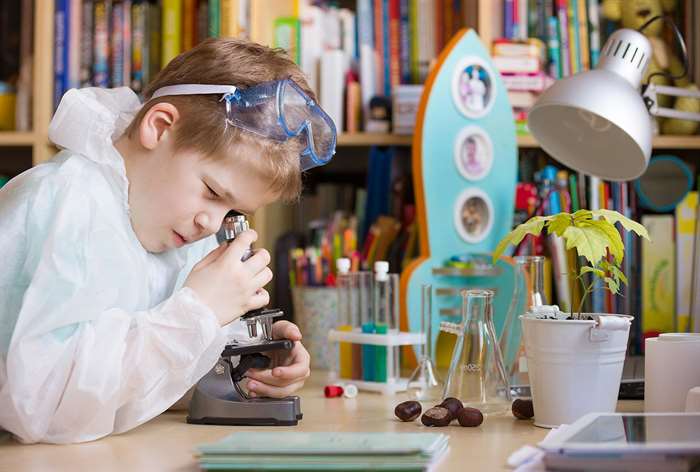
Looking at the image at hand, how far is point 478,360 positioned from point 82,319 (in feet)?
1.68

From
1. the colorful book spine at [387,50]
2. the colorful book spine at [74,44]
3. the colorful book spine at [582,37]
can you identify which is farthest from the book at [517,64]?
the colorful book spine at [74,44]

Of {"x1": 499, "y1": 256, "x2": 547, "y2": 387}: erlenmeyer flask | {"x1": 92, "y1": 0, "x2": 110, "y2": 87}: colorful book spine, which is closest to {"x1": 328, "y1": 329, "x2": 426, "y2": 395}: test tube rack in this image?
{"x1": 499, "y1": 256, "x2": 547, "y2": 387}: erlenmeyer flask

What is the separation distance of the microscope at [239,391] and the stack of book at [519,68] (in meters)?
0.89

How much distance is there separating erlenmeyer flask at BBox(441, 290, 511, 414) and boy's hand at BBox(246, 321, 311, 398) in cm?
20

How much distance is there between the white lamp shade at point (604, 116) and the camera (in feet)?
4.43

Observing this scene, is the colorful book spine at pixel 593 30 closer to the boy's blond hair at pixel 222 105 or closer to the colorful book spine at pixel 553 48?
the colorful book spine at pixel 553 48

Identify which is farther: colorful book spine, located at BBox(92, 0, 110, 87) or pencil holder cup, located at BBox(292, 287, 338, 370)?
colorful book spine, located at BBox(92, 0, 110, 87)

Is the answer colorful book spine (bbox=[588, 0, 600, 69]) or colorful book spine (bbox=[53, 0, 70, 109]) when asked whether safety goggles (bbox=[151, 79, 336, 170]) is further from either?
colorful book spine (bbox=[588, 0, 600, 69])

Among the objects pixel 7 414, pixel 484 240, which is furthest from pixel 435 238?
pixel 7 414

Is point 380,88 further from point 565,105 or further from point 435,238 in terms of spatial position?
point 565,105

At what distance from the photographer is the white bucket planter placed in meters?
1.04

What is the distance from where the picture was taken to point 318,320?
1.78 m

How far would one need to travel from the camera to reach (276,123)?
1144 mm

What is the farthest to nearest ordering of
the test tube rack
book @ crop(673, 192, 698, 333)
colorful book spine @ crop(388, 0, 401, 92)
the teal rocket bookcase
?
colorful book spine @ crop(388, 0, 401, 92) < book @ crop(673, 192, 698, 333) < the teal rocket bookcase < the test tube rack
